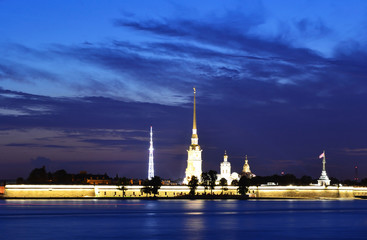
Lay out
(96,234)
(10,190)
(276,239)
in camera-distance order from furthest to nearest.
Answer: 1. (10,190)
2. (96,234)
3. (276,239)

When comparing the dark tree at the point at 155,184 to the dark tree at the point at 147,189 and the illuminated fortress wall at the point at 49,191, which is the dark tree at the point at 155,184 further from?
the illuminated fortress wall at the point at 49,191

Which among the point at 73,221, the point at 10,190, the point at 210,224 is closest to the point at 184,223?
the point at 210,224

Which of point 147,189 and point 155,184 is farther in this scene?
point 147,189

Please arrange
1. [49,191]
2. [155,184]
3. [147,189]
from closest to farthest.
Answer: [49,191]
[155,184]
[147,189]

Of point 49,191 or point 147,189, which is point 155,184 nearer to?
point 147,189

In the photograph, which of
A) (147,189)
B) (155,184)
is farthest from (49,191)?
(155,184)

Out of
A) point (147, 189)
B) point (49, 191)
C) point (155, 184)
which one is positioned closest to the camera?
point (49, 191)

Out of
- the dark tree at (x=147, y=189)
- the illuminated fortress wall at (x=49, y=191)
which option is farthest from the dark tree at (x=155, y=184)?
the illuminated fortress wall at (x=49, y=191)

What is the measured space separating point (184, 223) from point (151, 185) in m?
117

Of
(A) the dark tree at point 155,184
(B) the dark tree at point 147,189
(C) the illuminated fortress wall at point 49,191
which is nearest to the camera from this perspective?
(C) the illuminated fortress wall at point 49,191

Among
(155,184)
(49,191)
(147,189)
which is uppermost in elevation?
(155,184)

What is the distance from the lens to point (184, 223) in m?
76.2

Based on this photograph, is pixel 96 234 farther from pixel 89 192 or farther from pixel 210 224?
pixel 89 192

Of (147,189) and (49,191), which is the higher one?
(147,189)
